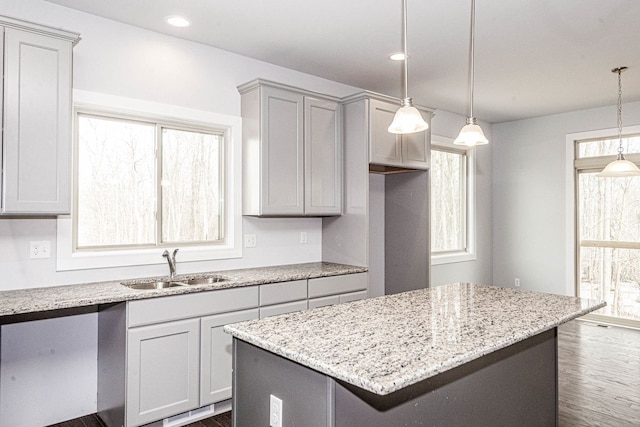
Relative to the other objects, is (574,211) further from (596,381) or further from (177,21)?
(177,21)

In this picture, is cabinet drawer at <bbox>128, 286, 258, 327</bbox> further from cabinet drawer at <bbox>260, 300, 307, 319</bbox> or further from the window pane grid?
the window pane grid

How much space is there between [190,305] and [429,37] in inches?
102

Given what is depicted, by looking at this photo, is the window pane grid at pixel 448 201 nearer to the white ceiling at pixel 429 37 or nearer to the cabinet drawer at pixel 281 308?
the white ceiling at pixel 429 37

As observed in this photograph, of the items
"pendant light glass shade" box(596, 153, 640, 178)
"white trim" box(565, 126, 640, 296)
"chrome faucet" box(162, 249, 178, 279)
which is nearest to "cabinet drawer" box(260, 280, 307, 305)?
"chrome faucet" box(162, 249, 178, 279)

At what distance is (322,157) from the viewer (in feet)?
12.8

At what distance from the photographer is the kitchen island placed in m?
1.44

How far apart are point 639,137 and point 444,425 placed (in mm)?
5171

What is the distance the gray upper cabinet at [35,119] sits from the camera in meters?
2.35

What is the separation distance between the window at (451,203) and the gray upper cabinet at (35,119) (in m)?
4.17

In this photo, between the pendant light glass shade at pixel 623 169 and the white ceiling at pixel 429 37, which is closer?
the white ceiling at pixel 429 37

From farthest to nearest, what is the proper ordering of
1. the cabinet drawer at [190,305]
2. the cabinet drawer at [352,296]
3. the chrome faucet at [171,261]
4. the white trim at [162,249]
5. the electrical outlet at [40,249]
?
the cabinet drawer at [352,296] < the chrome faucet at [171,261] < the white trim at [162,249] < the electrical outlet at [40,249] < the cabinet drawer at [190,305]

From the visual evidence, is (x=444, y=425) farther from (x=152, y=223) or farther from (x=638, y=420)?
(x=152, y=223)

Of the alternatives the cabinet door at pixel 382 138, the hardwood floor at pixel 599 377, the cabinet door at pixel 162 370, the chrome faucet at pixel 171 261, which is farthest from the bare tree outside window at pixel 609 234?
Result: the cabinet door at pixel 162 370

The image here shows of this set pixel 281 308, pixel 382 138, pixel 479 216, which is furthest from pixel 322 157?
pixel 479 216
